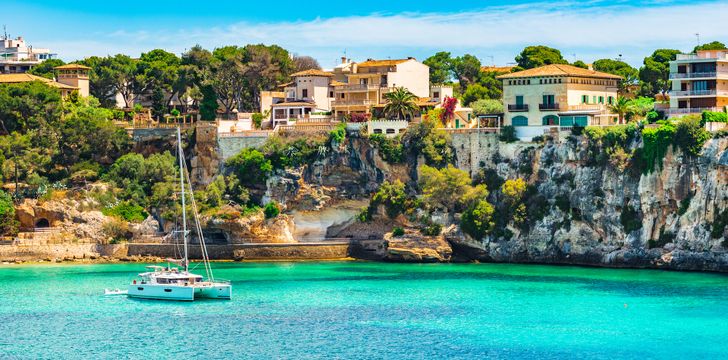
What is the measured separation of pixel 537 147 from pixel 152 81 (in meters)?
32.7

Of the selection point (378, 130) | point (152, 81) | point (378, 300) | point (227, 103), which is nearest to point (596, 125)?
point (378, 130)

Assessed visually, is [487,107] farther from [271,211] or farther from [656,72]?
[271,211]

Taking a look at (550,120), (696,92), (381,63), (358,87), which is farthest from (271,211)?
(696,92)

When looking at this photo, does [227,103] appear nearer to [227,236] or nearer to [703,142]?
[227,236]

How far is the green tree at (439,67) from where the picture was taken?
106625mm

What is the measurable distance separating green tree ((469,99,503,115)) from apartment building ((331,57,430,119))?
5172 mm

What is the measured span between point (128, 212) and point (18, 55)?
3959 centimetres

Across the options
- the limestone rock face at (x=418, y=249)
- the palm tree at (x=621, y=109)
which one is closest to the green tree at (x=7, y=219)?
the limestone rock face at (x=418, y=249)

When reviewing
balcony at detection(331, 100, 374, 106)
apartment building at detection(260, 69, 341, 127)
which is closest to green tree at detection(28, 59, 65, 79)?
apartment building at detection(260, 69, 341, 127)

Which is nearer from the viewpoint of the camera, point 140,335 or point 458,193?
point 140,335

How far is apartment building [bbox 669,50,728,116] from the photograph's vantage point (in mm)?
81938

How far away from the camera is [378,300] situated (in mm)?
68375

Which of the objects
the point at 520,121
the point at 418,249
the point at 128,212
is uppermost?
the point at 520,121

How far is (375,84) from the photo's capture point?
317 ft
